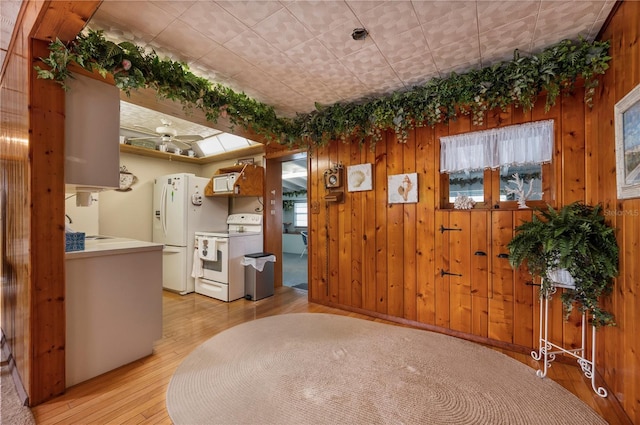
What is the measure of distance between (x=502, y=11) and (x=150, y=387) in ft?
11.7

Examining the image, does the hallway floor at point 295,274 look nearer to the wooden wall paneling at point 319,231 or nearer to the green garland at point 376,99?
the wooden wall paneling at point 319,231

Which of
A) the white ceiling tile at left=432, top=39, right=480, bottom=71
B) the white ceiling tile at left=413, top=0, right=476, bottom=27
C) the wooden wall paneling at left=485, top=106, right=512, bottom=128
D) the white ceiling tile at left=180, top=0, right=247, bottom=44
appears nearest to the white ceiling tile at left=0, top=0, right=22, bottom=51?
the white ceiling tile at left=180, top=0, right=247, bottom=44

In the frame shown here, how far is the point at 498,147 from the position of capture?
250 cm

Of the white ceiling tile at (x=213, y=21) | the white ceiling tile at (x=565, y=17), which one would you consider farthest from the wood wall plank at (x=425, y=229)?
the white ceiling tile at (x=213, y=21)

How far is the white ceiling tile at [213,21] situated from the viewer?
5.56 feet

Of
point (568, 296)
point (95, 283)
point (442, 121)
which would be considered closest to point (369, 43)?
point (442, 121)

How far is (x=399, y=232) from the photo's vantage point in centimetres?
308

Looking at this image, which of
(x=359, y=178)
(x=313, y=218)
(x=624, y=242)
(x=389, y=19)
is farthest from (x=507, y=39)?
(x=313, y=218)

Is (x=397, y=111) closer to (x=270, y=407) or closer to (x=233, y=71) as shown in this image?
(x=233, y=71)

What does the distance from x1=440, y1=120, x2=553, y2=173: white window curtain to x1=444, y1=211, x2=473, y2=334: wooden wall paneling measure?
0.52 meters

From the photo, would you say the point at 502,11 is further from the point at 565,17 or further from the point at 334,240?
the point at 334,240

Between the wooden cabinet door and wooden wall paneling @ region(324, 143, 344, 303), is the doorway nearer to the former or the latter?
wooden wall paneling @ region(324, 143, 344, 303)

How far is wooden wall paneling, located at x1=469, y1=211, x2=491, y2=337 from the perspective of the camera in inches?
101

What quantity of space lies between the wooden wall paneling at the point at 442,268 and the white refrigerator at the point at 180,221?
3.62 m
